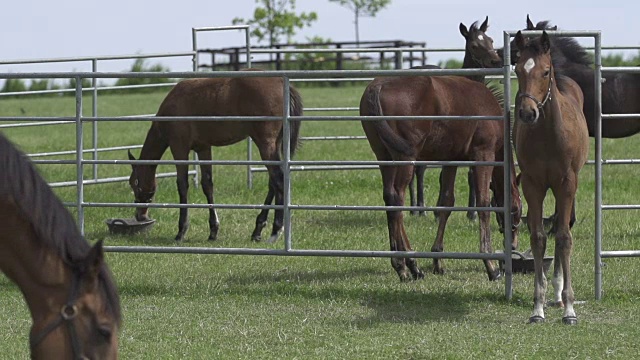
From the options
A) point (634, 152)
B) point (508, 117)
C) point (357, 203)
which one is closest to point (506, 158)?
point (508, 117)

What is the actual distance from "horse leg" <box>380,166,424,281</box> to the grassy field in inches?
5.7

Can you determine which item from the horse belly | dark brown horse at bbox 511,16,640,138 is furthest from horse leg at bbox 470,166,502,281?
the horse belly

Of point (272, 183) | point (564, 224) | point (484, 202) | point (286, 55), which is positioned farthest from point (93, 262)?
point (286, 55)

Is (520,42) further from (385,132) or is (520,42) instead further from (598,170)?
(385,132)

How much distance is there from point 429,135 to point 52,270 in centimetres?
508

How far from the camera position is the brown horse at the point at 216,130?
10469 mm

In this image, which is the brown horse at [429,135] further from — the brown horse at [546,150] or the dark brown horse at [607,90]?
the dark brown horse at [607,90]

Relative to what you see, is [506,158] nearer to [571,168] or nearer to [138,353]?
[571,168]

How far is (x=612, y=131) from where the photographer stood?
11609 mm

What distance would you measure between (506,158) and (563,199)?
2.00ft

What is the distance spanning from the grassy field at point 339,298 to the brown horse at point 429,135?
0.44m

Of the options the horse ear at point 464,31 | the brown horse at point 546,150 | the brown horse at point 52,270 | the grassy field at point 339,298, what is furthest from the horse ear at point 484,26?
Answer: the brown horse at point 52,270

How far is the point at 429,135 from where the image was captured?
27.9 feet

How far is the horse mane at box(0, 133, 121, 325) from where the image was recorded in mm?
3809
